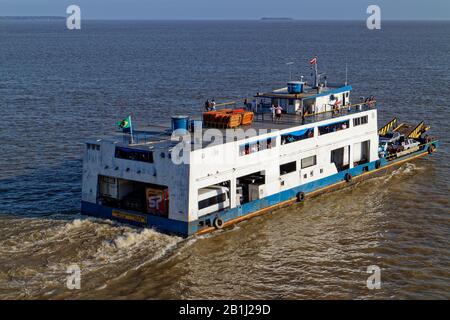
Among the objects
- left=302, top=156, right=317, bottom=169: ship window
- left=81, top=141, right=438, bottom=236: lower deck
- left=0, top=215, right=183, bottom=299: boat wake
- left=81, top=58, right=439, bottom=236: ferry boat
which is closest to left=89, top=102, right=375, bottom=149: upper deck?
left=81, top=58, right=439, bottom=236: ferry boat

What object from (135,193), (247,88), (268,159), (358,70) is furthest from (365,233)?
(358,70)

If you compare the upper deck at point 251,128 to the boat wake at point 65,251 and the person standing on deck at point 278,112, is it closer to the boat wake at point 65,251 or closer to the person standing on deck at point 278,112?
the person standing on deck at point 278,112

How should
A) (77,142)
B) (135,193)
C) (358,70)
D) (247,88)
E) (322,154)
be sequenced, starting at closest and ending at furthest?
(135,193) → (322,154) → (77,142) → (247,88) → (358,70)

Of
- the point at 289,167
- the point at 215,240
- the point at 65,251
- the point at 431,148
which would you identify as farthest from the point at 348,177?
the point at 65,251

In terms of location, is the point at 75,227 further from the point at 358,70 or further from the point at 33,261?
the point at 358,70

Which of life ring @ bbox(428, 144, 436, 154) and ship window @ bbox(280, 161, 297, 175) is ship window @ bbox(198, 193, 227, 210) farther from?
life ring @ bbox(428, 144, 436, 154)

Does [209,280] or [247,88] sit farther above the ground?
[247,88]

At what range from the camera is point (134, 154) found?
32500 mm

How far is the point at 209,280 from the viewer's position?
27.6 metres

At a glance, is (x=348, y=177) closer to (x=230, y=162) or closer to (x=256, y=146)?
(x=256, y=146)

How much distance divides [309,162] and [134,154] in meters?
12.0

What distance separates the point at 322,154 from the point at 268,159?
5490 mm

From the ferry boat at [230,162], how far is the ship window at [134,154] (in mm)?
60

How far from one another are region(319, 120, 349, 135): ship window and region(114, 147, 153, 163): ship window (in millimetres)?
12806
